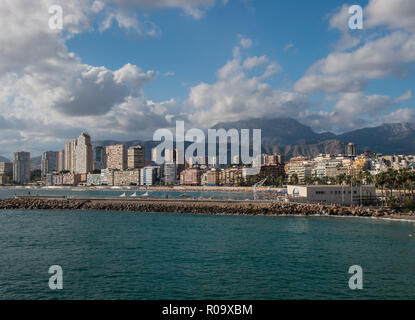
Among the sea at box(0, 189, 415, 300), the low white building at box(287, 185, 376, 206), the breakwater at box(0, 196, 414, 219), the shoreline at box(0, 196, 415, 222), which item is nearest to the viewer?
the sea at box(0, 189, 415, 300)

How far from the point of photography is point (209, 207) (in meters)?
62.4

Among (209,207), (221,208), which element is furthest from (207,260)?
(209,207)

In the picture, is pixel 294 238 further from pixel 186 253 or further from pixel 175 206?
pixel 175 206

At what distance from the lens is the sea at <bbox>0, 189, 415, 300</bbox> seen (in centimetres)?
1916

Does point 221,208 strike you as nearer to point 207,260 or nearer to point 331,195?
point 331,195

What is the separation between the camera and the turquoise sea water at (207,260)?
19172 millimetres

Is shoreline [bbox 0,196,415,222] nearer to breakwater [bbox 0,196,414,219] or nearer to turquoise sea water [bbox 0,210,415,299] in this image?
breakwater [bbox 0,196,414,219]

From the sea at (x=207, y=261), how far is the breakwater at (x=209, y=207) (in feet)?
41.9

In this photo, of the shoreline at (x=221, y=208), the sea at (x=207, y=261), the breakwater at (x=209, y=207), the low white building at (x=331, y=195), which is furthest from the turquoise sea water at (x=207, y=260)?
the low white building at (x=331, y=195)

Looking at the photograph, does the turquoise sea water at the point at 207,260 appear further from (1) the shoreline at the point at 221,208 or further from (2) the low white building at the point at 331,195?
(2) the low white building at the point at 331,195

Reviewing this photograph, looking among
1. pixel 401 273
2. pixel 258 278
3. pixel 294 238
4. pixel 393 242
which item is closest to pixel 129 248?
pixel 258 278

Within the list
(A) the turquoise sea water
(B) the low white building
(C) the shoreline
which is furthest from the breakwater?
(A) the turquoise sea water

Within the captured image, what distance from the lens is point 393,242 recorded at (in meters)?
33.6

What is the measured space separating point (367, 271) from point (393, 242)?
12.4 m
